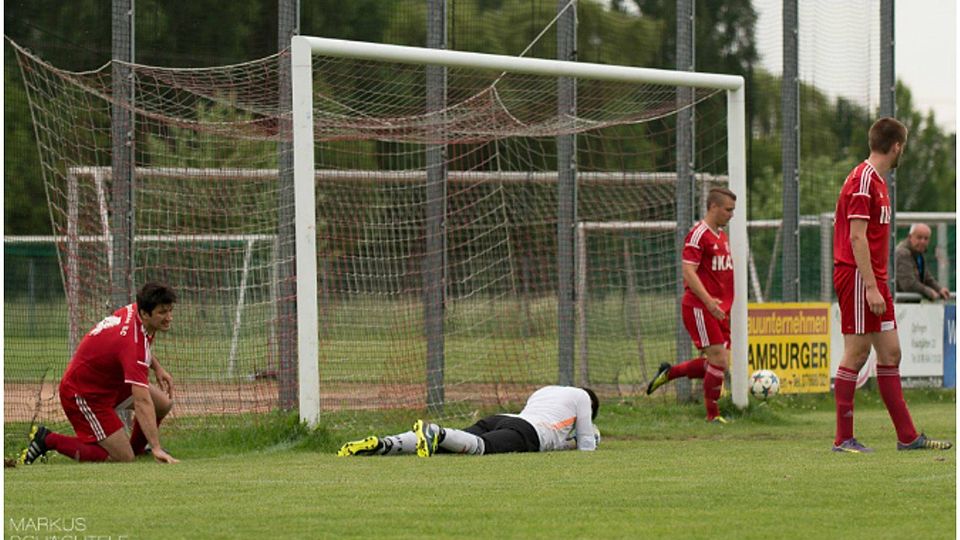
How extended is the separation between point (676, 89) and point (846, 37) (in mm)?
3414

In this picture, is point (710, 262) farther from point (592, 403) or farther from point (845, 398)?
point (845, 398)

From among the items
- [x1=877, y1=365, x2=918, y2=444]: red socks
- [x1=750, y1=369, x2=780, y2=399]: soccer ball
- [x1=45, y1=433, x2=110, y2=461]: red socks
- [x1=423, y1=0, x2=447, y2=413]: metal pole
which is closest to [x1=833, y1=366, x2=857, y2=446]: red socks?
[x1=877, y1=365, x2=918, y2=444]: red socks

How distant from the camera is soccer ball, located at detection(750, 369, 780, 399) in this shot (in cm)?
1530

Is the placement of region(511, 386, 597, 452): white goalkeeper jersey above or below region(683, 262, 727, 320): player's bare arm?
below

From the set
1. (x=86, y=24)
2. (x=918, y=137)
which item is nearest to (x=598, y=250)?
(x=86, y=24)

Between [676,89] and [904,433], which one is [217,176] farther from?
[904,433]

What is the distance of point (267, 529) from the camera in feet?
21.5

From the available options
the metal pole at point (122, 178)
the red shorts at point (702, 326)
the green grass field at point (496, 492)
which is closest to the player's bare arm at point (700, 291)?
the red shorts at point (702, 326)

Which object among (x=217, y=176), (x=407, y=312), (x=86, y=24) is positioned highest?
(x=86, y=24)

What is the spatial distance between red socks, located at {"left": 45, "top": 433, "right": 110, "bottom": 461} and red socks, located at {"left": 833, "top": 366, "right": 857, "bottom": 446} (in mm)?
4861

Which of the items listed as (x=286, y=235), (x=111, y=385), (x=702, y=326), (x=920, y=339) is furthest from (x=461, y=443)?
(x=920, y=339)

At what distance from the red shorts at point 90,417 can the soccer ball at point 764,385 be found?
7192mm

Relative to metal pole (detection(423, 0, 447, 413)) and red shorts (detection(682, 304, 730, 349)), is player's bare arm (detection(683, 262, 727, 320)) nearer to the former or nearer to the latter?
red shorts (detection(682, 304, 730, 349))

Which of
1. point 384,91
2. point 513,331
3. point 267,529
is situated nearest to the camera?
point 267,529
